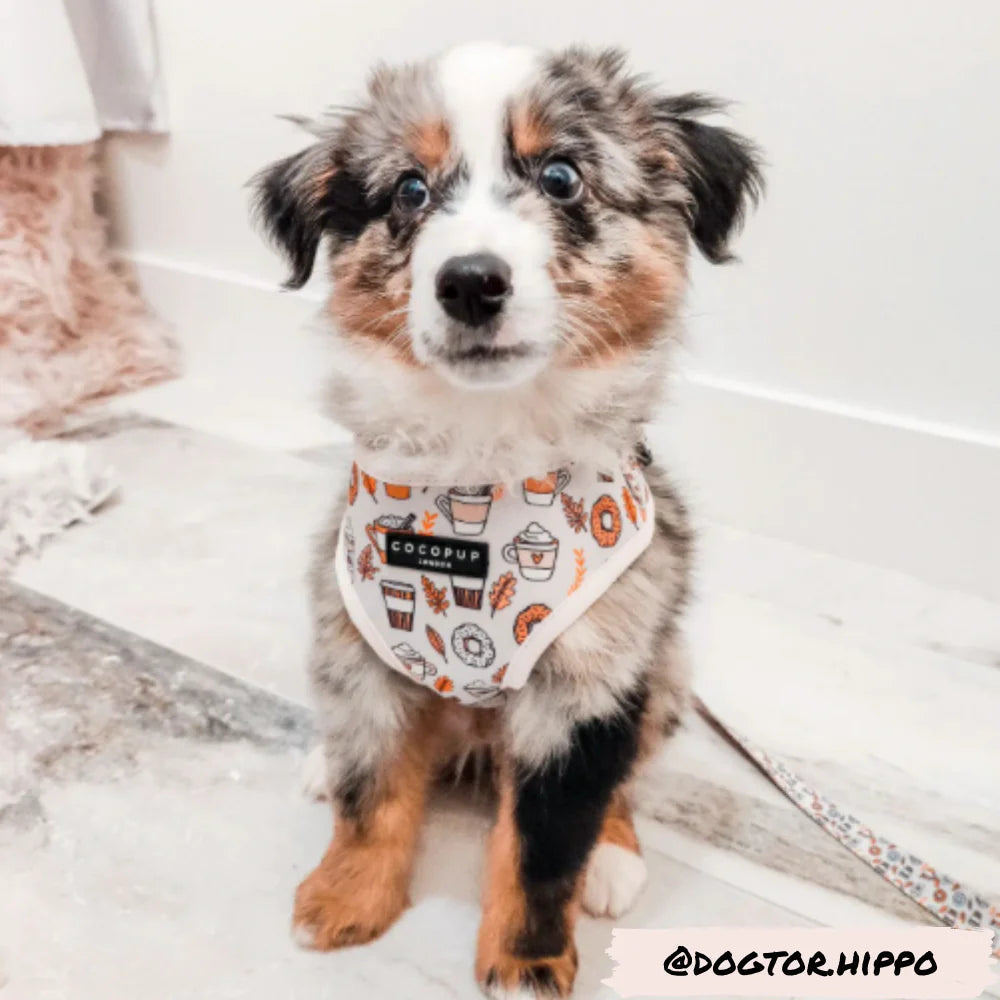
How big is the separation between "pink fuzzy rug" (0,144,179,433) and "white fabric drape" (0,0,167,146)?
0.46 feet

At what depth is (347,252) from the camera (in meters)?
1.15

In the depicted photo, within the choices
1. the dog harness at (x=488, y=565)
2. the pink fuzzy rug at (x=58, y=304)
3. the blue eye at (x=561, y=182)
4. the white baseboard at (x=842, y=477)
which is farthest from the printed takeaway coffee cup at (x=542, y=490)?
the pink fuzzy rug at (x=58, y=304)

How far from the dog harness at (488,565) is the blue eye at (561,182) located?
27cm

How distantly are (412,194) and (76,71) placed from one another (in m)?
1.64

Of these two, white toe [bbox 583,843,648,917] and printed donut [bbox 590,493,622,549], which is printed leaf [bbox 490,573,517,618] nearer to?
printed donut [bbox 590,493,622,549]

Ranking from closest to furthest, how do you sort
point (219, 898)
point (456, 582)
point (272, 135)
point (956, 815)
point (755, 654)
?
point (456, 582) < point (219, 898) < point (956, 815) < point (755, 654) < point (272, 135)

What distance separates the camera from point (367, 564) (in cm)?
112

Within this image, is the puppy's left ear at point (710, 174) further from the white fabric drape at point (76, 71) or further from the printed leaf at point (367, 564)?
the white fabric drape at point (76, 71)

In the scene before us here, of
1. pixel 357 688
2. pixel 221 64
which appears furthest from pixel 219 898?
pixel 221 64

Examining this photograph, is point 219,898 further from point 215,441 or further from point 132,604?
point 215,441

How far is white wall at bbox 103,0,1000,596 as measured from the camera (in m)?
1.68

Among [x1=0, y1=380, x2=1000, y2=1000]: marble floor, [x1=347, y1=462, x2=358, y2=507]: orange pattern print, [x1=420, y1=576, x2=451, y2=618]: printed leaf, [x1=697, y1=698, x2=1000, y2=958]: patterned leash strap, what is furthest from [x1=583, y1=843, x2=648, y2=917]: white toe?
[x1=347, y1=462, x2=358, y2=507]: orange pattern print

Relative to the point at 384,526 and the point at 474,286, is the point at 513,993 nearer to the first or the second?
the point at 384,526

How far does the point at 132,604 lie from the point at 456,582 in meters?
0.92
